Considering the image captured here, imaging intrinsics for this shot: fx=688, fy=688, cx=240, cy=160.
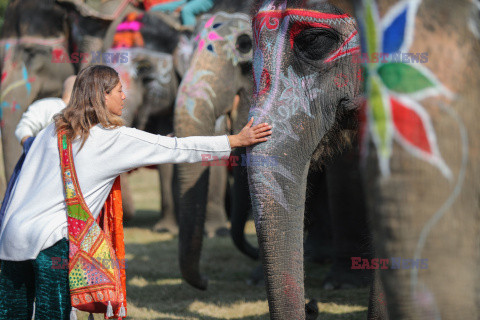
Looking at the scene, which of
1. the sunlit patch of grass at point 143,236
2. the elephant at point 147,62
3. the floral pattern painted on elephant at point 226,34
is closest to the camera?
the floral pattern painted on elephant at point 226,34

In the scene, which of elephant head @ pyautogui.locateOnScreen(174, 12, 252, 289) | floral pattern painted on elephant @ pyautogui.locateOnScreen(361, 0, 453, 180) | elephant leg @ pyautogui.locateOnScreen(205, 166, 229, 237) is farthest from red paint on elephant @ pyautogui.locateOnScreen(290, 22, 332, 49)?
elephant leg @ pyautogui.locateOnScreen(205, 166, 229, 237)

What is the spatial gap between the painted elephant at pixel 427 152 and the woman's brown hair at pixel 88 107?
1.21 m

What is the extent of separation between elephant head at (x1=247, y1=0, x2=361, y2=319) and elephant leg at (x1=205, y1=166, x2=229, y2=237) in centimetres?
432

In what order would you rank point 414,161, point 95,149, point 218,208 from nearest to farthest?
point 414,161 → point 95,149 → point 218,208

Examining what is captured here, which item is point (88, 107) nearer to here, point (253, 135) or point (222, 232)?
point (253, 135)

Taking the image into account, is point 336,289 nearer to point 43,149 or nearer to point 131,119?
point 43,149

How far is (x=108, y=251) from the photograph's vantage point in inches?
96.2

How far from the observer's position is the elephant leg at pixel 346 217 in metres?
4.28

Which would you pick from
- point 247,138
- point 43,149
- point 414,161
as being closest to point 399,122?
point 414,161

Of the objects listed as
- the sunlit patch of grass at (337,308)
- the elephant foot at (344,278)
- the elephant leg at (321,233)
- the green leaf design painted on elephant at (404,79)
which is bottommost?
the sunlit patch of grass at (337,308)

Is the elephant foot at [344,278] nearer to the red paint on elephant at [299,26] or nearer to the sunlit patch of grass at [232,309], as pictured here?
the sunlit patch of grass at [232,309]

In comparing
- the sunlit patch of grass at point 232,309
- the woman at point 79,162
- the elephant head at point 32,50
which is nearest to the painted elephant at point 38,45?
the elephant head at point 32,50

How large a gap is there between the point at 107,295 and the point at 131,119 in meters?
4.26

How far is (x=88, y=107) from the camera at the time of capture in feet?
8.00
